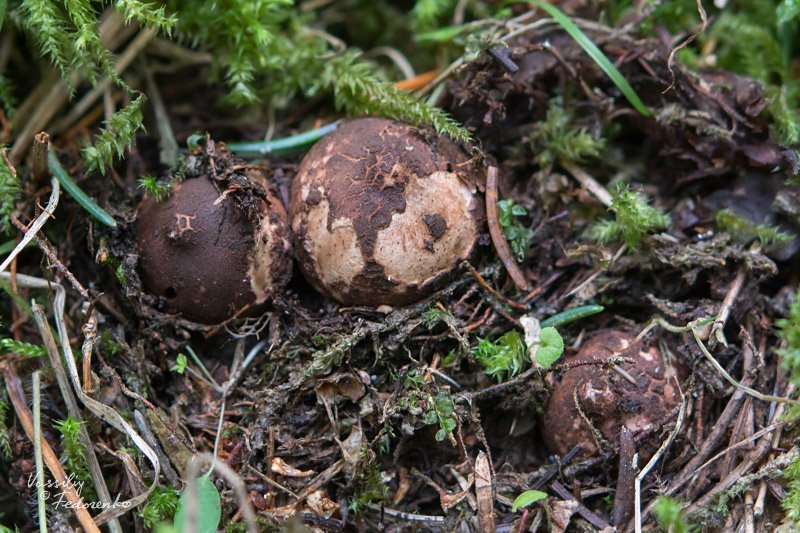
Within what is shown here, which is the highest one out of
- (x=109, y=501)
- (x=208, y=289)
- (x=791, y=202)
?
(x=791, y=202)

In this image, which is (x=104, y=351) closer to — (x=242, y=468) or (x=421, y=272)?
(x=242, y=468)

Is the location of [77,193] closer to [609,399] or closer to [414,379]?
[414,379]

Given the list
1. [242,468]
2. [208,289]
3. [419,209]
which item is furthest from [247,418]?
[419,209]

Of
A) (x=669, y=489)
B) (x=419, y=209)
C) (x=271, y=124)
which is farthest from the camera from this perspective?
(x=271, y=124)

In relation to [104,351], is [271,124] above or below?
above

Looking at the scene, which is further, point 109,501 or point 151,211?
point 151,211

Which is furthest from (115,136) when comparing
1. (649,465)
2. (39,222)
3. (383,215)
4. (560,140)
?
(649,465)

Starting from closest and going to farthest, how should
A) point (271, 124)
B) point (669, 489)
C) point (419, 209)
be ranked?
1. point (669, 489)
2. point (419, 209)
3. point (271, 124)

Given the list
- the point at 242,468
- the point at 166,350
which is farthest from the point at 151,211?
the point at 242,468
